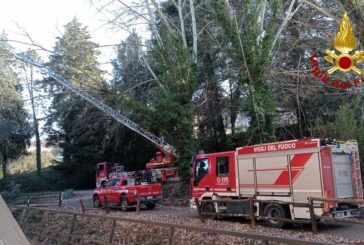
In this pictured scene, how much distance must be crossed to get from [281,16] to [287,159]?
1159cm

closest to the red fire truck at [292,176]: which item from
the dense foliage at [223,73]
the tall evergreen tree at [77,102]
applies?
the dense foliage at [223,73]

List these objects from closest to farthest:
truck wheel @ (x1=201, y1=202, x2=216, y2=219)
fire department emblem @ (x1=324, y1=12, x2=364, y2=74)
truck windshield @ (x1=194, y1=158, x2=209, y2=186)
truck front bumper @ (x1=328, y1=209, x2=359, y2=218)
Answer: fire department emblem @ (x1=324, y1=12, x2=364, y2=74), truck front bumper @ (x1=328, y1=209, x2=359, y2=218), truck wheel @ (x1=201, y1=202, x2=216, y2=219), truck windshield @ (x1=194, y1=158, x2=209, y2=186)

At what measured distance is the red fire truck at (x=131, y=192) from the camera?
79.1 feet

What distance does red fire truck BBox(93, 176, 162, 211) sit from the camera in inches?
949

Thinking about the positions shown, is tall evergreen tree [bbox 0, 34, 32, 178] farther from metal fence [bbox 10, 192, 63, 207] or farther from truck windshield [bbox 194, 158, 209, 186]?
truck windshield [bbox 194, 158, 209, 186]

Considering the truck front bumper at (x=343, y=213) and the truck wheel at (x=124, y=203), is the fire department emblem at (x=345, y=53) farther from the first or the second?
the truck wheel at (x=124, y=203)

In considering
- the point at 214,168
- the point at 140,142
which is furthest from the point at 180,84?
the point at 140,142

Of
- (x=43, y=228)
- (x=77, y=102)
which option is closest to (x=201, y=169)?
(x=43, y=228)

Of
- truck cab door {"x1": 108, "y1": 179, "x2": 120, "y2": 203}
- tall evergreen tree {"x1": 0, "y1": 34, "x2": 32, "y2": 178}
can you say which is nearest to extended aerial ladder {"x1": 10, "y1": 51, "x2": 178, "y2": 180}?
tall evergreen tree {"x1": 0, "y1": 34, "x2": 32, "y2": 178}

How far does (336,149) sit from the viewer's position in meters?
14.8

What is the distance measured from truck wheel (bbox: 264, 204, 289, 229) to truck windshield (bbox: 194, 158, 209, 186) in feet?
12.8

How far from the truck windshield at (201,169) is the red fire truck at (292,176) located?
3.44 feet

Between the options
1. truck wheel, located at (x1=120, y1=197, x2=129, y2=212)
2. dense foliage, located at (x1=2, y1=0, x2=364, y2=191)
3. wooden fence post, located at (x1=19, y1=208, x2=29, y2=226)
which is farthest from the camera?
truck wheel, located at (x1=120, y1=197, x2=129, y2=212)

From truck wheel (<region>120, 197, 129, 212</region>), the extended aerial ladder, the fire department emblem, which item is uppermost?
the extended aerial ladder
